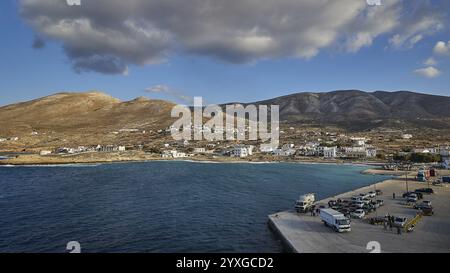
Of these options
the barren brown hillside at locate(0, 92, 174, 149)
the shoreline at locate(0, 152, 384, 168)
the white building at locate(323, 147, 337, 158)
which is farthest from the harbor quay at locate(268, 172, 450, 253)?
the barren brown hillside at locate(0, 92, 174, 149)

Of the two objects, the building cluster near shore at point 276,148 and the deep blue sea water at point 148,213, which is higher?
the building cluster near shore at point 276,148

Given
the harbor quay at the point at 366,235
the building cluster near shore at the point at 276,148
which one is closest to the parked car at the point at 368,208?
the harbor quay at the point at 366,235

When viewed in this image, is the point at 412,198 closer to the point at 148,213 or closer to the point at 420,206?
the point at 420,206

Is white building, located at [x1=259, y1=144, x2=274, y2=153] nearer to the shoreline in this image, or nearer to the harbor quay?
the shoreline

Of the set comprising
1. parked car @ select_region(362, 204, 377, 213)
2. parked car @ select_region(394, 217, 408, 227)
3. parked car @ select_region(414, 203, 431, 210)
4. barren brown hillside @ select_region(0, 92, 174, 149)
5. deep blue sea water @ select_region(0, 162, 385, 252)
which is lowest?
deep blue sea water @ select_region(0, 162, 385, 252)

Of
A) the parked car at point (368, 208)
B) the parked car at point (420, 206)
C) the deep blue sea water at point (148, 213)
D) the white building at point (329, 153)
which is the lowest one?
the deep blue sea water at point (148, 213)

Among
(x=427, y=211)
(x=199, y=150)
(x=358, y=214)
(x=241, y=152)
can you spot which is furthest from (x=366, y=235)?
(x=199, y=150)

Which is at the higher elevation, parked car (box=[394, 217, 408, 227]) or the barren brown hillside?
the barren brown hillside

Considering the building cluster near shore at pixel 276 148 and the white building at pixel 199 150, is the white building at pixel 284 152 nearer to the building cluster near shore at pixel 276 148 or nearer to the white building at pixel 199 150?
the building cluster near shore at pixel 276 148

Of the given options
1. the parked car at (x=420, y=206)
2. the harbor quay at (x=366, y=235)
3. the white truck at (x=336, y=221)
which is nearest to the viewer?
the harbor quay at (x=366, y=235)
